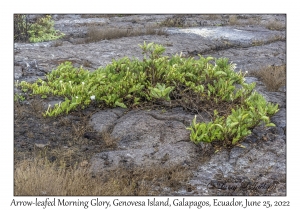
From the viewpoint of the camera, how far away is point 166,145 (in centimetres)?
485

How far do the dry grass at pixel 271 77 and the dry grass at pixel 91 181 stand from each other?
345 cm

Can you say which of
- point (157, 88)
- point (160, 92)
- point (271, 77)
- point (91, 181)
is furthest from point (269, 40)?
point (91, 181)

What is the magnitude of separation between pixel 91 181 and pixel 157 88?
2.38m

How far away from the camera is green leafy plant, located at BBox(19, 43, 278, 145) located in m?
5.75

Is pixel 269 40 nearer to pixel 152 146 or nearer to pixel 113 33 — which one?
pixel 113 33

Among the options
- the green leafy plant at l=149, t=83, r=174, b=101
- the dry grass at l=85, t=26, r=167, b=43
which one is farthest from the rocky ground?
the dry grass at l=85, t=26, r=167, b=43

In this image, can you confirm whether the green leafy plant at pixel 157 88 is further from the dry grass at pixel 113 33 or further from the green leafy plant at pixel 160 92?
the dry grass at pixel 113 33

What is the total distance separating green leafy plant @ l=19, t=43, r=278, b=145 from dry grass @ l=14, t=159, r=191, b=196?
1.17 m

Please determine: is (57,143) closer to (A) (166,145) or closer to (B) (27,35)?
(A) (166,145)

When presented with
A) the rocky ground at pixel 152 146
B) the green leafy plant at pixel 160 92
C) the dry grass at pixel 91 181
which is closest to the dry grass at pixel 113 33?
the rocky ground at pixel 152 146

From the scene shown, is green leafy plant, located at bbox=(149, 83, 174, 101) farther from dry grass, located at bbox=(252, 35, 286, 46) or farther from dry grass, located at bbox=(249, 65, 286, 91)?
dry grass, located at bbox=(252, 35, 286, 46)

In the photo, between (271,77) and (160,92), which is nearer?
(160,92)

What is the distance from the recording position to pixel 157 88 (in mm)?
5945
